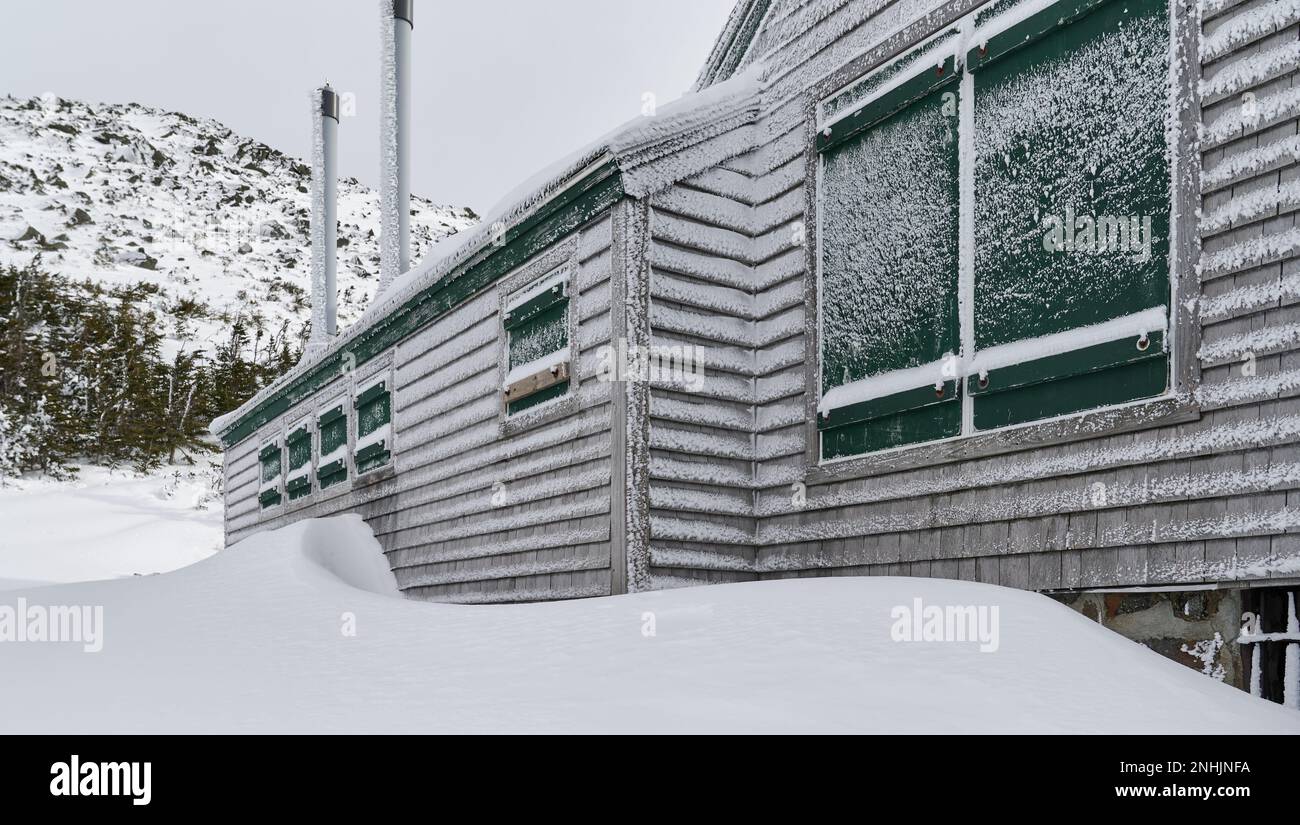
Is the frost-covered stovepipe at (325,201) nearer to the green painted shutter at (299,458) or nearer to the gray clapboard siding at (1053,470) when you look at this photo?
the green painted shutter at (299,458)

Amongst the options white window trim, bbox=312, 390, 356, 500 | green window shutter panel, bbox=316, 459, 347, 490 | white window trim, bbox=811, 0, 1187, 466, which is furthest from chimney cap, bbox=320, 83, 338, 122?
white window trim, bbox=811, 0, 1187, 466

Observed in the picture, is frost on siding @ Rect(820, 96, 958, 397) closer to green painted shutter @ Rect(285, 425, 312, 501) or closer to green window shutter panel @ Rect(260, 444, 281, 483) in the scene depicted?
green painted shutter @ Rect(285, 425, 312, 501)

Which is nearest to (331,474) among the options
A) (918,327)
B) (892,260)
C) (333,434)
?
(333,434)

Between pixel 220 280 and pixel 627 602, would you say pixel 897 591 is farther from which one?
pixel 220 280

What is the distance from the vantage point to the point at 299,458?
13.0m

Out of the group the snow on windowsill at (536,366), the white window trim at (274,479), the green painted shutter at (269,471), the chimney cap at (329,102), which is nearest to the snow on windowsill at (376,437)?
the snow on windowsill at (536,366)

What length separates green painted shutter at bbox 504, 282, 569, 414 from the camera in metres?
7.05

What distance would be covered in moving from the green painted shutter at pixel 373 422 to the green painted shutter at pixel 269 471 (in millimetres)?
3583

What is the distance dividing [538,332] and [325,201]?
430 inches

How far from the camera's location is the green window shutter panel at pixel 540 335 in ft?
23.2

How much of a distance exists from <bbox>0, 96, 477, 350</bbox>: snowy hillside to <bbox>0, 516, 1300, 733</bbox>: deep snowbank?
43940 millimetres

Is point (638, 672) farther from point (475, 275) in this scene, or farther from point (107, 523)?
point (107, 523)

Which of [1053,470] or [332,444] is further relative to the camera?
[332,444]
